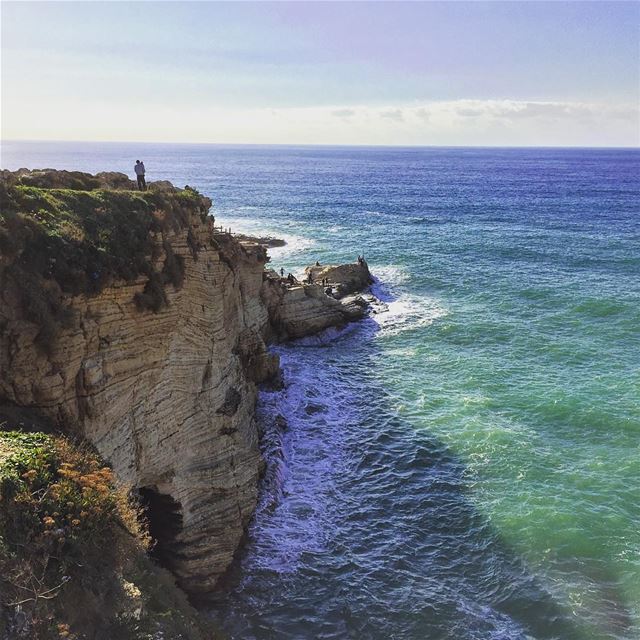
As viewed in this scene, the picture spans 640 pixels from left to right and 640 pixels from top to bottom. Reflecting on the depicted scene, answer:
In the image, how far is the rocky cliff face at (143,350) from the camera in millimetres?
14484

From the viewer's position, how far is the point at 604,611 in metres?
17.2

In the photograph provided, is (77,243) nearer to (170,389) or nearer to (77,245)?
(77,245)

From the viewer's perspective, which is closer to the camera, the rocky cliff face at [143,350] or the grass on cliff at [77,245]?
the rocky cliff face at [143,350]

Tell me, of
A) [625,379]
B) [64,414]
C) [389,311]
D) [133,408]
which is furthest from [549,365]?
[64,414]

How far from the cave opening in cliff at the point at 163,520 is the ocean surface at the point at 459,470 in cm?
222

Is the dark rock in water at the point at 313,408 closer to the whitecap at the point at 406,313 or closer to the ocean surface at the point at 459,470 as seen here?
the ocean surface at the point at 459,470

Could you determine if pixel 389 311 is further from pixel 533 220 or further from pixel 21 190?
pixel 533 220

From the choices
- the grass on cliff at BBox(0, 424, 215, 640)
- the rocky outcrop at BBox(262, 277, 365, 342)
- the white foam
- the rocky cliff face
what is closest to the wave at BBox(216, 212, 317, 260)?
the white foam

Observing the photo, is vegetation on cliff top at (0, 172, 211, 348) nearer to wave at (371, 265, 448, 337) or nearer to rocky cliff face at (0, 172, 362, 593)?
rocky cliff face at (0, 172, 362, 593)

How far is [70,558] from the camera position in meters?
10.8

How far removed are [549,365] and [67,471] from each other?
1130 inches

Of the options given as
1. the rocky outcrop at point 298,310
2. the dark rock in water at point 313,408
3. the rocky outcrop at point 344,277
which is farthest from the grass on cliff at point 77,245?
the rocky outcrop at point 344,277

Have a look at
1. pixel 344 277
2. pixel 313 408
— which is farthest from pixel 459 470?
pixel 344 277

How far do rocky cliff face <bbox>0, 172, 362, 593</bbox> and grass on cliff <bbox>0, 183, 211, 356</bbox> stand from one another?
37 millimetres
